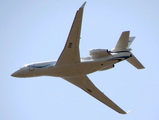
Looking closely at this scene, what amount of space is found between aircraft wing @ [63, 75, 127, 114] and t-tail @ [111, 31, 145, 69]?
5.58 metres

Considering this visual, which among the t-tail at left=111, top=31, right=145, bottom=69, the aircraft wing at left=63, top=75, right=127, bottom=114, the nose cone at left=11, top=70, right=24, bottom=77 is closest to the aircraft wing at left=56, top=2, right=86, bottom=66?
the aircraft wing at left=63, top=75, right=127, bottom=114

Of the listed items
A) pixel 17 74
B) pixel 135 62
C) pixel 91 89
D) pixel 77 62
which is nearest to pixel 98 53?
pixel 77 62

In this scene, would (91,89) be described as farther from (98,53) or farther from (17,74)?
(17,74)

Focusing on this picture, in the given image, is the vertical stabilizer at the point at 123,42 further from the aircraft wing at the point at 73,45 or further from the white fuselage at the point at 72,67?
the aircraft wing at the point at 73,45

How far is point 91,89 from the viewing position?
3056 centimetres

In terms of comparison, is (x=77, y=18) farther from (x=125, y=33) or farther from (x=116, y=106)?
(x=116, y=106)

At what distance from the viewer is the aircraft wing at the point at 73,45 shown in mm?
22156

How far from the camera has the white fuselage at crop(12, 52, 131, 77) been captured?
25828 mm

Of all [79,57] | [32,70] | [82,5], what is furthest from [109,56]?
[32,70]

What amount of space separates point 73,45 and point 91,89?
8284 millimetres

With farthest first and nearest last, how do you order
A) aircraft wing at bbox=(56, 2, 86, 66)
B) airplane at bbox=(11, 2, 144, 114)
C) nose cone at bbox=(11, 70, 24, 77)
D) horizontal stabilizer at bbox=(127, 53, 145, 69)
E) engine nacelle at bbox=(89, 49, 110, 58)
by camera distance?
1. nose cone at bbox=(11, 70, 24, 77)
2. horizontal stabilizer at bbox=(127, 53, 145, 69)
3. engine nacelle at bbox=(89, 49, 110, 58)
4. airplane at bbox=(11, 2, 144, 114)
5. aircraft wing at bbox=(56, 2, 86, 66)

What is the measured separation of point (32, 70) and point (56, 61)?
3.06m

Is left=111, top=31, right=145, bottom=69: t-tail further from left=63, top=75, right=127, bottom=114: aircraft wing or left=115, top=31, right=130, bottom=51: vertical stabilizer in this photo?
left=63, top=75, right=127, bottom=114: aircraft wing

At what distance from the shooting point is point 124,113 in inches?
1249
